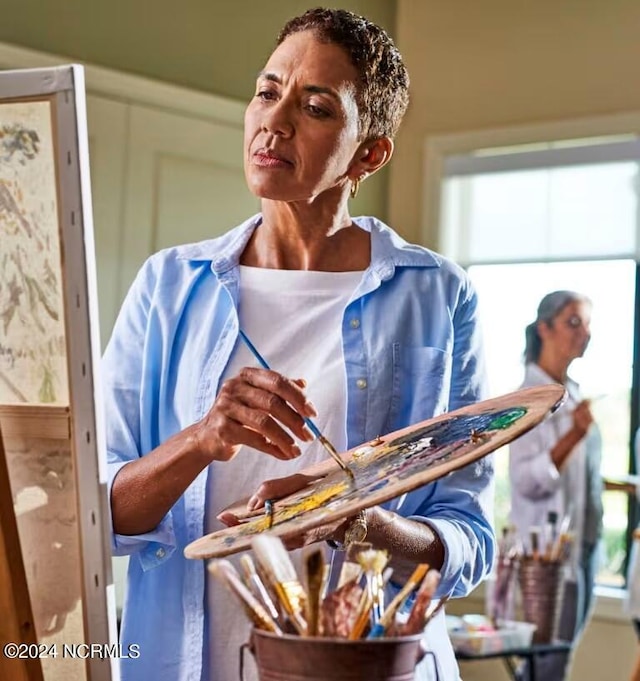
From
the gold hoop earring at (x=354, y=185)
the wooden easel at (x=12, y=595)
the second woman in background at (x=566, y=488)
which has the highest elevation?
the gold hoop earring at (x=354, y=185)

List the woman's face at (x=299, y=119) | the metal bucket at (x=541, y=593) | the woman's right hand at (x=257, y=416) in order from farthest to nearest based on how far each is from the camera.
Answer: the metal bucket at (x=541, y=593) < the woman's face at (x=299, y=119) < the woman's right hand at (x=257, y=416)

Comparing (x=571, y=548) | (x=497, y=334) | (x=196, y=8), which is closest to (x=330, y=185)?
(x=196, y=8)

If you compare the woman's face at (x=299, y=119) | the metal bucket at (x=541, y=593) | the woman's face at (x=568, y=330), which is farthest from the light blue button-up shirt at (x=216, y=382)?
the woman's face at (x=568, y=330)

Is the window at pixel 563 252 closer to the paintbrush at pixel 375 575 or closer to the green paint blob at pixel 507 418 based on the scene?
the green paint blob at pixel 507 418

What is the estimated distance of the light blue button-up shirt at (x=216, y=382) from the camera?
57.1 inches

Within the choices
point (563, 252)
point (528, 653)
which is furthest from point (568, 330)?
point (528, 653)

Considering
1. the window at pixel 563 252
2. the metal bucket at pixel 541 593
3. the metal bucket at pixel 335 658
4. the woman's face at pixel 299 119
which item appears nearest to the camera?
the metal bucket at pixel 335 658

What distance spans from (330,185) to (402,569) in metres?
0.50

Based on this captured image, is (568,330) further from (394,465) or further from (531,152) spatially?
(394,465)

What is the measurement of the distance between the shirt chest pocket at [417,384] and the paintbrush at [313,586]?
0.56 m

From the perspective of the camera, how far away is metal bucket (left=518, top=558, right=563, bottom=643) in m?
4.51

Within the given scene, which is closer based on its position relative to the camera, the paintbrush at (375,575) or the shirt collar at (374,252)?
the paintbrush at (375,575)

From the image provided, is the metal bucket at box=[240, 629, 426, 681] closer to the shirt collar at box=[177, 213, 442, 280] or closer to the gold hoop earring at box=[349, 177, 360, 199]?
the shirt collar at box=[177, 213, 442, 280]

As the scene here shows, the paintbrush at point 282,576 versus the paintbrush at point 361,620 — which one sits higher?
the paintbrush at point 282,576
